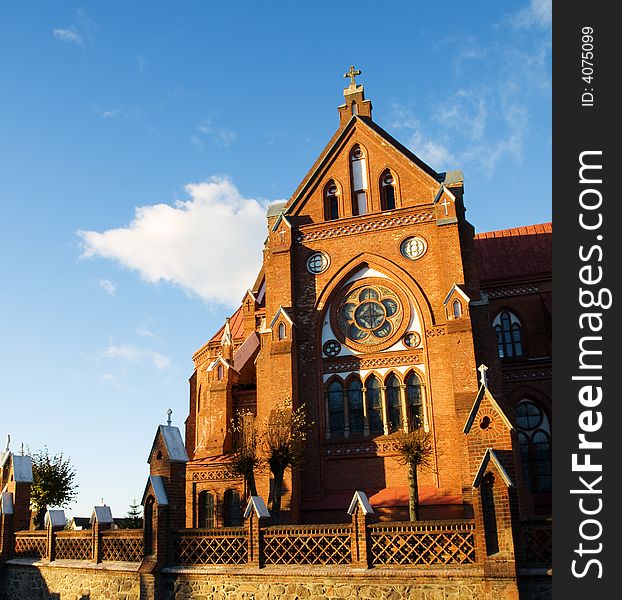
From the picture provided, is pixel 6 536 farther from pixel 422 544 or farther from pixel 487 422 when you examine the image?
pixel 487 422

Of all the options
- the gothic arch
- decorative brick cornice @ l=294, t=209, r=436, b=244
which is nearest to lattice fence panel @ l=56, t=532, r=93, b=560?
the gothic arch

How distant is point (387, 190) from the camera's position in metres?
28.4

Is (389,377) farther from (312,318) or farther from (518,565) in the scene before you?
(518,565)

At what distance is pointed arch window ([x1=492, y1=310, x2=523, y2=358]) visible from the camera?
31.9 meters

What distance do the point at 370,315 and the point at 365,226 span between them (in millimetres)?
3737

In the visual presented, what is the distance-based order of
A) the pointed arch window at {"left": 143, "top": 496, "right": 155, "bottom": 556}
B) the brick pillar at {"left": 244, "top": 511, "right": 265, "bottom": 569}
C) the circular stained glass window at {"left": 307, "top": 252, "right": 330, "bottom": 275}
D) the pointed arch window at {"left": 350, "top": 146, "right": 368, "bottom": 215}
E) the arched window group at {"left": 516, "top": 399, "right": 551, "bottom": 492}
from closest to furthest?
the brick pillar at {"left": 244, "top": 511, "right": 265, "bottom": 569} → the pointed arch window at {"left": 143, "top": 496, "right": 155, "bottom": 556} → the circular stained glass window at {"left": 307, "top": 252, "right": 330, "bottom": 275} → the pointed arch window at {"left": 350, "top": 146, "right": 368, "bottom": 215} → the arched window group at {"left": 516, "top": 399, "right": 551, "bottom": 492}

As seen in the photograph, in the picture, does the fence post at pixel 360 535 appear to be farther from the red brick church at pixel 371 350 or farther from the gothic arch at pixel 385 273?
the gothic arch at pixel 385 273

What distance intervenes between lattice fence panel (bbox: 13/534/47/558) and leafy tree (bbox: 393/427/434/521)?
1206cm

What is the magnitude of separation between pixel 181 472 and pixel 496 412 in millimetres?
8853

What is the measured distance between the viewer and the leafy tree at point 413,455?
72.1 feet

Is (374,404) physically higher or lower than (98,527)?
higher

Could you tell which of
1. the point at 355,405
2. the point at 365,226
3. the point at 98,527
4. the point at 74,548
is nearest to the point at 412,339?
the point at 355,405

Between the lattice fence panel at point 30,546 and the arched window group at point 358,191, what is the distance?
641 inches

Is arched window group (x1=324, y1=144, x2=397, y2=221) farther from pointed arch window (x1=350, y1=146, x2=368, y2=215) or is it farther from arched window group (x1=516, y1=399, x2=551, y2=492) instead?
arched window group (x1=516, y1=399, x2=551, y2=492)
